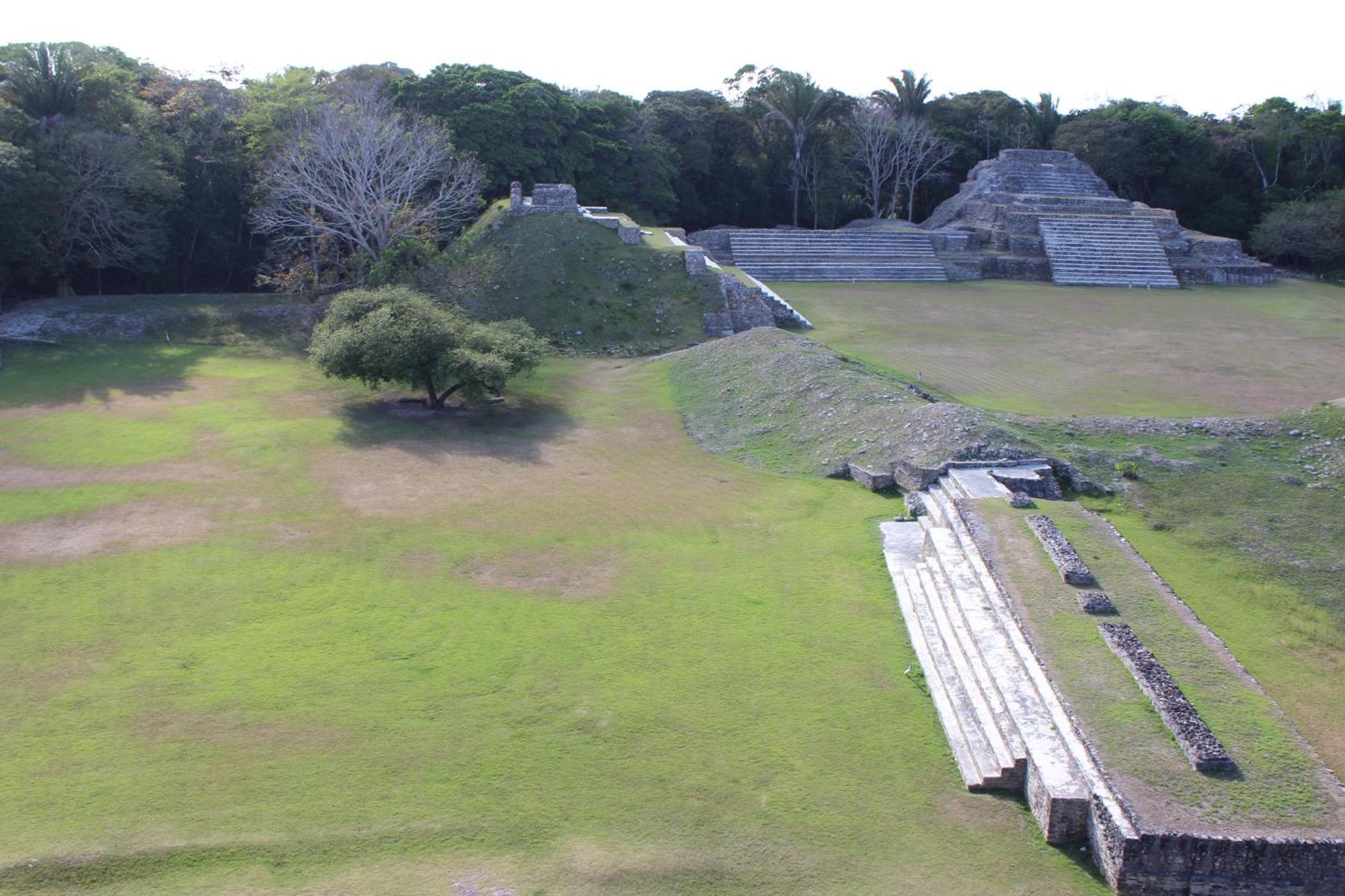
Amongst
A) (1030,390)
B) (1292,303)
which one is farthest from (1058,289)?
(1030,390)

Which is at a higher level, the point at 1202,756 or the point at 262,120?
the point at 262,120

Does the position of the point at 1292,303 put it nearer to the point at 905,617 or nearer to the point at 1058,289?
the point at 1058,289

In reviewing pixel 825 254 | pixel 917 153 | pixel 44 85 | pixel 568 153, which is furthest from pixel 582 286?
pixel 917 153


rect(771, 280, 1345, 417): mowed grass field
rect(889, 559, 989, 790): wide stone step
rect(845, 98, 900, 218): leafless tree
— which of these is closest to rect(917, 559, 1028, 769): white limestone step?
rect(889, 559, 989, 790): wide stone step

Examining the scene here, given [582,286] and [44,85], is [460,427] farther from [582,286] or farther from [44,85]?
[44,85]

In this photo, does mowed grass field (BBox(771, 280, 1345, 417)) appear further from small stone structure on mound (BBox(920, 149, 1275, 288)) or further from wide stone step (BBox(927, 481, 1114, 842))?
wide stone step (BBox(927, 481, 1114, 842))

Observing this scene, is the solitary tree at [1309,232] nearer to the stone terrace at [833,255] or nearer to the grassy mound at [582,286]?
the stone terrace at [833,255]
